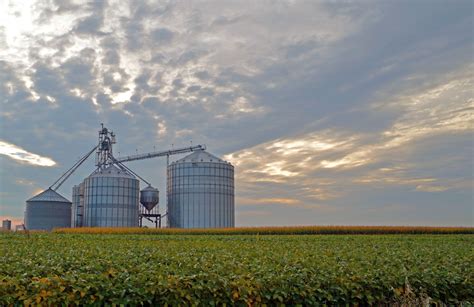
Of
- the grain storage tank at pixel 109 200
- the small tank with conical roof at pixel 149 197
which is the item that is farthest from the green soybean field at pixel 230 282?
the small tank with conical roof at pixel 149 197

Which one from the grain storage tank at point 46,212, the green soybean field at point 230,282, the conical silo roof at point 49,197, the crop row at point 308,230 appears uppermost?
the conical silo roof at point 49,197

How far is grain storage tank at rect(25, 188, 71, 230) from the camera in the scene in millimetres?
48781

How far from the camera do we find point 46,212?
4906cm

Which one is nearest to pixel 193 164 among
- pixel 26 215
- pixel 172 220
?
pixel 172 220

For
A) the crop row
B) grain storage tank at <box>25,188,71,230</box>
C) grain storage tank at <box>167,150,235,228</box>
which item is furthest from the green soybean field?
grain storage tank at <box>25,188,71,230</box>

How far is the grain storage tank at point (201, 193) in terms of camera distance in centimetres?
4497

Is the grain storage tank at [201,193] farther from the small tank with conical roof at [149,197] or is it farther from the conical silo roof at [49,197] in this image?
the conical silo roof at [49,197]

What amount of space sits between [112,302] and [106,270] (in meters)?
1.14

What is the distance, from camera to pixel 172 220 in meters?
46.4

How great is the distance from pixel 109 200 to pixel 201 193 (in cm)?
872

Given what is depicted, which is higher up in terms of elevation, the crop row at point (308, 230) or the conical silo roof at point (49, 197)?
the conical silo roof at point (49, 197)

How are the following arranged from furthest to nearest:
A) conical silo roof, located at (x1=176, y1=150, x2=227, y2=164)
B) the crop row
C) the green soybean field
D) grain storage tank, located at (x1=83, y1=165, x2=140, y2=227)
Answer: conical silo roof, located at (x1=176, y1=150, x2=227, y2=164) < grain storage tank, located at (x1=83, y1=165, x2=140, y2=227) < the crop row < the green soybean field

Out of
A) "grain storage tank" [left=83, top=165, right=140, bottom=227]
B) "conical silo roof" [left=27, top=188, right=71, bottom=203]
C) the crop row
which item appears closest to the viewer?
the crop row

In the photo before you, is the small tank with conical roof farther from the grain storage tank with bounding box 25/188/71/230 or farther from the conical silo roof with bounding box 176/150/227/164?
the grain storage tank with bounding box 25/188/71/230
